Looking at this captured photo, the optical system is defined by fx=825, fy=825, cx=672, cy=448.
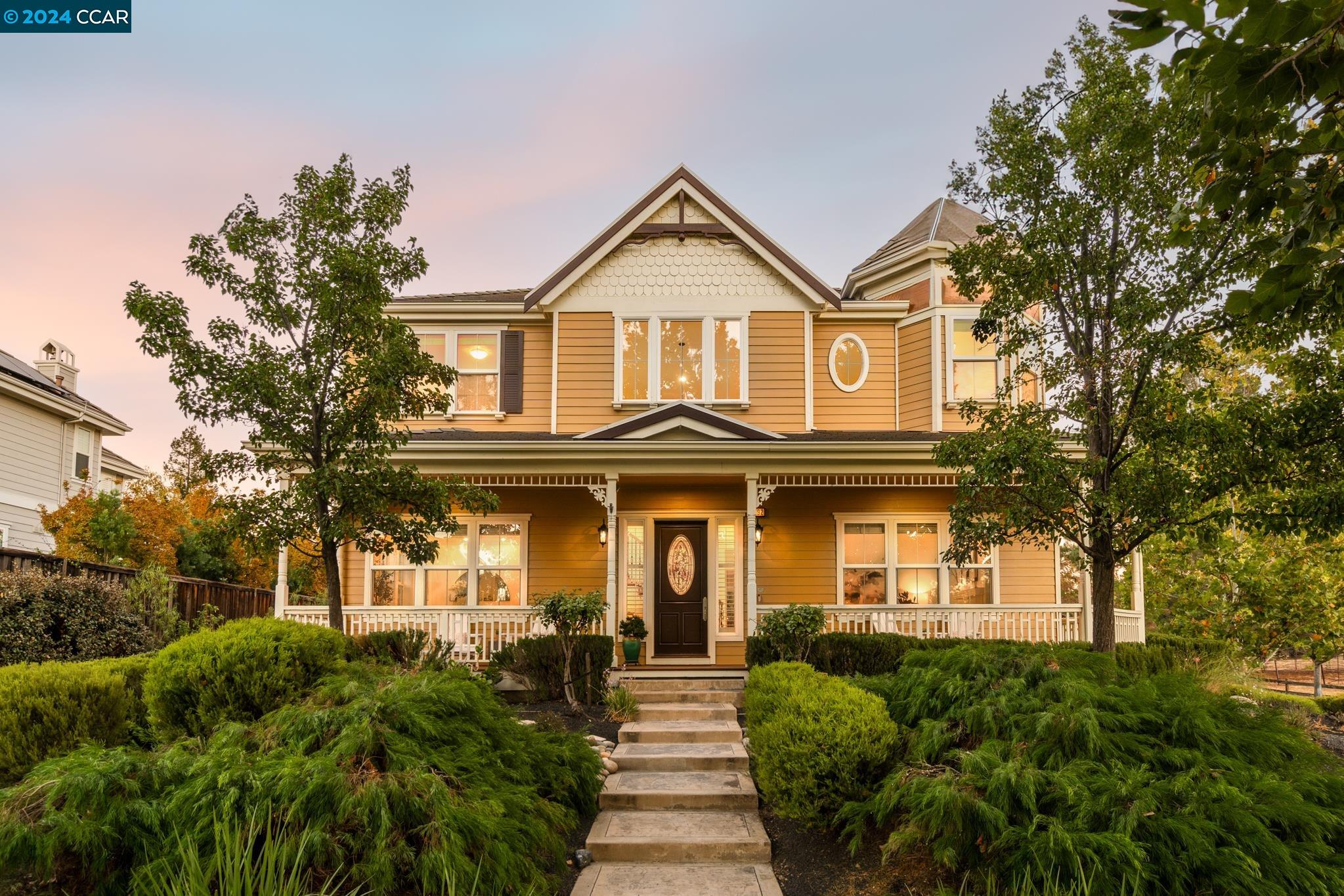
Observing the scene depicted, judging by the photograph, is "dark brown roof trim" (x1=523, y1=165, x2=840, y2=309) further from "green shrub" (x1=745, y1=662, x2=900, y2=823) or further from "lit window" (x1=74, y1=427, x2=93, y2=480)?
"lit window" (x1=74, y1=427, x2=93, y2=480)

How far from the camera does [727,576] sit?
13.4 m

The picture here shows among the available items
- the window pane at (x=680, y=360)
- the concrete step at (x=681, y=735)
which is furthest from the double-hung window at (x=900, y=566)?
the concrete step at (x=681, y=735)

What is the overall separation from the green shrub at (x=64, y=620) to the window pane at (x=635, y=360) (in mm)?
7588

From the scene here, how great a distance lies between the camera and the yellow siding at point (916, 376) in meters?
13.8

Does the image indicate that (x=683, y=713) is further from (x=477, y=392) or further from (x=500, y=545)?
(x=477, y=392)

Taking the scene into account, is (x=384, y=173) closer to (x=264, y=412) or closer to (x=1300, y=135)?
(x=264, y=412)

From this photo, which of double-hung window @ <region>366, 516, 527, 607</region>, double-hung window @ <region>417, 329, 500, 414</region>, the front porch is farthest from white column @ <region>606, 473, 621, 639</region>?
double-hung window @ <region>417, 329, 500, 414</region>

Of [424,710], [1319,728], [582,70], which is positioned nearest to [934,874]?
[424,710]

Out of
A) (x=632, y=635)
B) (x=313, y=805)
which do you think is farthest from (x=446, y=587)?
(x=313, y=805)

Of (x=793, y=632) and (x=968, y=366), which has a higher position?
(x=968, y=366)

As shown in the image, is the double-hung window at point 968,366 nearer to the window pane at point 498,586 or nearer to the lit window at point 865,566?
the lit window at point 865,566

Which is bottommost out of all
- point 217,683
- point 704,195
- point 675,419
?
point 217,683

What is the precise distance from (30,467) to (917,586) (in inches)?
787

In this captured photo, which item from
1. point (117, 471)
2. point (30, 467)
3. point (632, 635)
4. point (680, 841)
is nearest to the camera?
point (680, 841)
